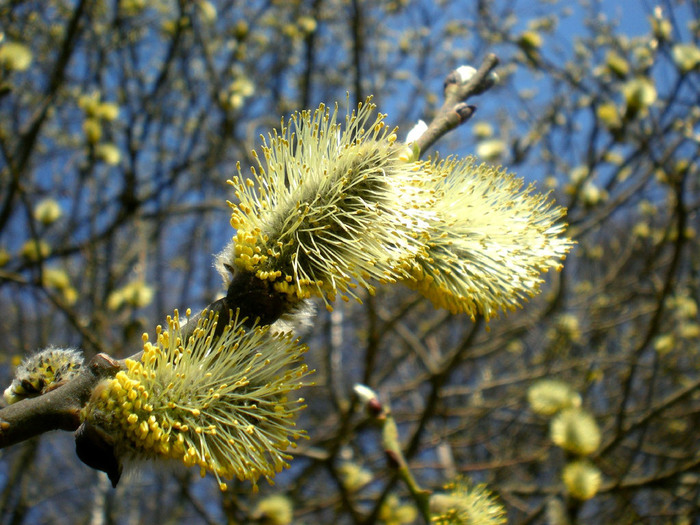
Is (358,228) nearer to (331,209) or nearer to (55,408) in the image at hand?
(331,209)

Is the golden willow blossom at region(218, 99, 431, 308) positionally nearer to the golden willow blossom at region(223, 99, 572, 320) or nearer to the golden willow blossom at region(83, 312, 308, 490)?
the golden willow blossom at region(223, 99, 572, 320)

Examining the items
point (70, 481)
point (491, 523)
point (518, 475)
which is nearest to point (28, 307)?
point (70, 481)

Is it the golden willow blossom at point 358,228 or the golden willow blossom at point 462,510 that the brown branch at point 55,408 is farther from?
the golden willow blossom at point 462,510

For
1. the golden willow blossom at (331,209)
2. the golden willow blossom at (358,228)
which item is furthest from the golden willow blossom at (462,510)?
the golden willow blossom at (331,209)

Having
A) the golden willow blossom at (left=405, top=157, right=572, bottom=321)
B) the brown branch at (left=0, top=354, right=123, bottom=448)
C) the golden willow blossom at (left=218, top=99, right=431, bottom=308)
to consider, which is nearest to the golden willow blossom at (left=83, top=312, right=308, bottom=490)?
the brown branch at (left=0, top=354, right=123, bottom=448)

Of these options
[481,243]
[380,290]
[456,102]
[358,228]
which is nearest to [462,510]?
[481,243]

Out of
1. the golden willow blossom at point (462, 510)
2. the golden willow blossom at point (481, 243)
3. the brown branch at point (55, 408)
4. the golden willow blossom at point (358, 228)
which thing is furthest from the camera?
the golden willow blossom at point (462, 510)
